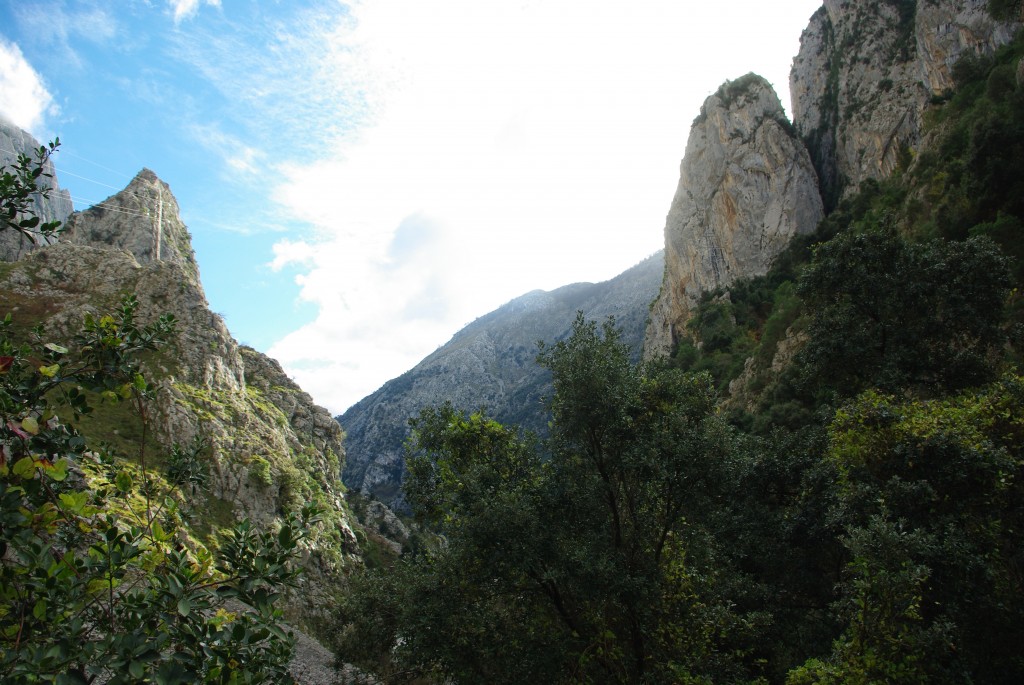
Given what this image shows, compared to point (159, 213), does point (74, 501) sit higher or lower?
lower

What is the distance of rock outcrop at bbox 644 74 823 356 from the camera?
62.9 meters

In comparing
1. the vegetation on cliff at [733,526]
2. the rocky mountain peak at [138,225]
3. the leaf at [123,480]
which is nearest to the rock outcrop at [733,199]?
the vegetation on cliff at [733,526]

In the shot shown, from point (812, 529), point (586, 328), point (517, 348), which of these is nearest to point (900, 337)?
point (812, 529)

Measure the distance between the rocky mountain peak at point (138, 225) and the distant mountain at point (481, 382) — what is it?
61.0 metres

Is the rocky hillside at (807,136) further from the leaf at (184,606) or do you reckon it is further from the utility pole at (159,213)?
the utility pole at (159,213)

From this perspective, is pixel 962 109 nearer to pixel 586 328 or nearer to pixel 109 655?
pixel 586 328

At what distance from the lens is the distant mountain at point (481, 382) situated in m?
130

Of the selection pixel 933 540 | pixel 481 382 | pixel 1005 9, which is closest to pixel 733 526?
pixel 933 540

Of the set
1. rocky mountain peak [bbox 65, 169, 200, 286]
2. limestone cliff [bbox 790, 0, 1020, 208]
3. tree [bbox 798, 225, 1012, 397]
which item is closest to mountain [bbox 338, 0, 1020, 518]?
limestone cliff [bbox 790, 0, 1020, 208]

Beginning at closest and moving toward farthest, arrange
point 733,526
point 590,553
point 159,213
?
1. point 590,553
2. point 733,526
3. point 159,213

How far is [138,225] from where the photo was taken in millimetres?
66562

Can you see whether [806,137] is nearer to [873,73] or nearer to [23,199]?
[873,73]

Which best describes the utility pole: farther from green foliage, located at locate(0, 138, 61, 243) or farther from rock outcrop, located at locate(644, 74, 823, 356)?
green foliage, located at locate(0, 138, 61, 243)

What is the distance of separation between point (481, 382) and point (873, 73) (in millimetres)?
119170
